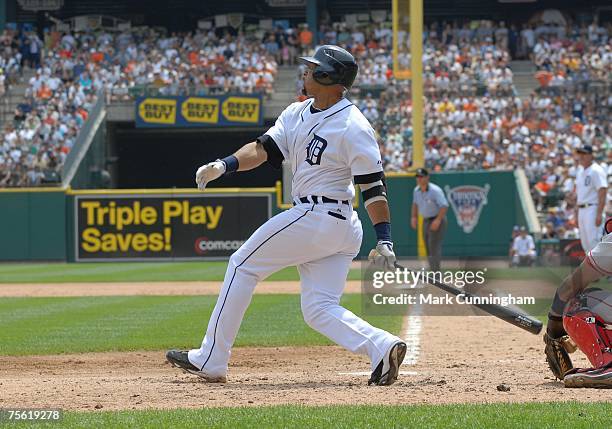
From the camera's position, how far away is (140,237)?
26.5 metres

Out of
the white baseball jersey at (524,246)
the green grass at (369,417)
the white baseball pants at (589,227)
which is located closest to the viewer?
the green grass at (369,417)

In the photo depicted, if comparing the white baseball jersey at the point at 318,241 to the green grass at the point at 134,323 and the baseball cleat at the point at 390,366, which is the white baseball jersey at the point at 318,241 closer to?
the baseball cleat at the point at 390,366

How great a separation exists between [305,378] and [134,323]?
15.1 feet

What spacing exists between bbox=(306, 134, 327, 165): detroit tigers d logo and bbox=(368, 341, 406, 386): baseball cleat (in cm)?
117

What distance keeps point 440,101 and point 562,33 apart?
7449mm

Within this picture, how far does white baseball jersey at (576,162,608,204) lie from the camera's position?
14859mm

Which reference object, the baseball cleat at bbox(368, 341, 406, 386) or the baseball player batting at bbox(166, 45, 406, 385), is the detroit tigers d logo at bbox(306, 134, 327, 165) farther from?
the baseball cleat at bbox(368, 341, 406, 386)

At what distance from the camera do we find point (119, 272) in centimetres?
2192

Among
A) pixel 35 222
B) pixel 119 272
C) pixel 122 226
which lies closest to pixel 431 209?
pixel 119 272

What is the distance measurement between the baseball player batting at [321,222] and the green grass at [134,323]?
2954 millimetres

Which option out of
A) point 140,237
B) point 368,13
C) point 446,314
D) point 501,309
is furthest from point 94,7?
point 501,309

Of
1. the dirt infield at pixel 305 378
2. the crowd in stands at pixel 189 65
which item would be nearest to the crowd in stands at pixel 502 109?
the crowd in stands at pixel 189 65

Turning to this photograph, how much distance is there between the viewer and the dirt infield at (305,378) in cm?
560

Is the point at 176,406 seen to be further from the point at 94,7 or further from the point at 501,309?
the point at 94,7
